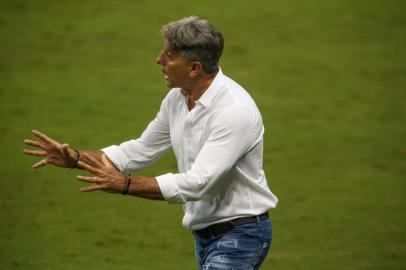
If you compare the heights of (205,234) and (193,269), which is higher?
(205,234)

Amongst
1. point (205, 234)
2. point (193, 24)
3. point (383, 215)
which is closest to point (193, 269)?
point (383, 215)

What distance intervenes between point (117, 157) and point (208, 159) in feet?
3.57

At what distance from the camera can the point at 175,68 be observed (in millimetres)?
6141

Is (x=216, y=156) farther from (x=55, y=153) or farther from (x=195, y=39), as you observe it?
(x=55, y=153)

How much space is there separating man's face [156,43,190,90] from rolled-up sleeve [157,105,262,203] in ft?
1.23

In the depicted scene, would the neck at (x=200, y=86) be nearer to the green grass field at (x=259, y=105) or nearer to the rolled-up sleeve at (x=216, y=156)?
the rolled-up sleeve at (x=216, y=156)

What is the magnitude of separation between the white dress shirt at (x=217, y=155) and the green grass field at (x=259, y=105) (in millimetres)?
4072

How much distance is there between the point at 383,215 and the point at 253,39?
6.78 metres

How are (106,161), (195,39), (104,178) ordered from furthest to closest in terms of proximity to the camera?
(106,161) < (195,39) < (104,178)

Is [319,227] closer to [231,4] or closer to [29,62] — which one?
[29,62]

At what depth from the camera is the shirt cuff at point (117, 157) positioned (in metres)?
6.70

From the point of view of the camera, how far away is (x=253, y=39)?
18.5 meters

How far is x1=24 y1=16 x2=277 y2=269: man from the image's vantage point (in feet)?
19.1

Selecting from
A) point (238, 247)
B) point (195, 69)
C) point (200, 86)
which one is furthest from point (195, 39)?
point (238, 247)
